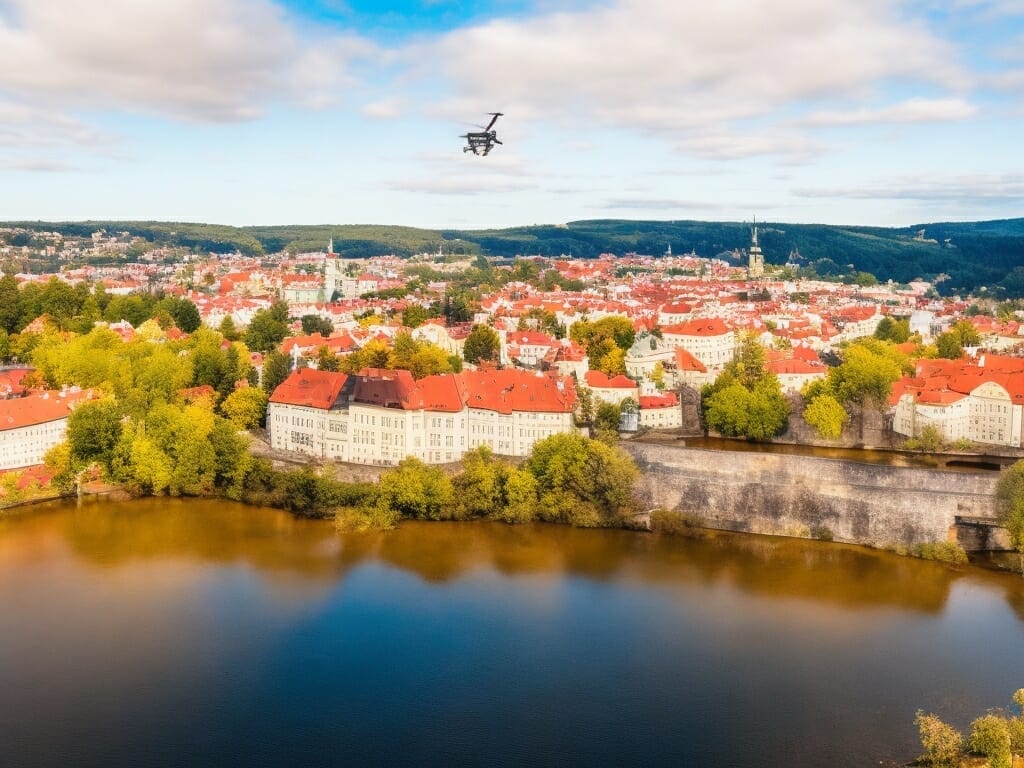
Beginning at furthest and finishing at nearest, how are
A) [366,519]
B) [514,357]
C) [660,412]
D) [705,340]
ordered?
[705,340] → [514,357] → [660,412] → [366,519]

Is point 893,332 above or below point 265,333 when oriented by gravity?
above

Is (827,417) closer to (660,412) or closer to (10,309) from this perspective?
(660,412)

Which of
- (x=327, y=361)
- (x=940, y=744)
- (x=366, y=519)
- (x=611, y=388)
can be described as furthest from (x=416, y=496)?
(x=940, y=744)

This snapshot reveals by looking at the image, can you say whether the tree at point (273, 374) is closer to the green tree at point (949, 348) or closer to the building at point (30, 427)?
the building at point (30, 427)

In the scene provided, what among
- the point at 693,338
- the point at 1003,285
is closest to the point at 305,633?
the point at 693,338

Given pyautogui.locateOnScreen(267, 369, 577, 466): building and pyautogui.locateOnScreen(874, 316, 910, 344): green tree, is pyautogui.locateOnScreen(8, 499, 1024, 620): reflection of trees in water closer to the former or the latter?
pyautogui.locateOnScreen(267, 369, 577, 466): building

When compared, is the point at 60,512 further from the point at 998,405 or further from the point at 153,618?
the point at 998,405
